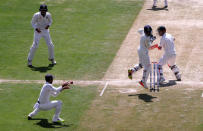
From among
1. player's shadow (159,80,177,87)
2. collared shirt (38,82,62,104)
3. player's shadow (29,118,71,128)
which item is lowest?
player's shadow (29,118,71,128)

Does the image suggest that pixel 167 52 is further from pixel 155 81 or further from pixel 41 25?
pixel 41 25

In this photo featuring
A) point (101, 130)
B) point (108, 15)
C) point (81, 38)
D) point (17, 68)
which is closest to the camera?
point (101, 130)

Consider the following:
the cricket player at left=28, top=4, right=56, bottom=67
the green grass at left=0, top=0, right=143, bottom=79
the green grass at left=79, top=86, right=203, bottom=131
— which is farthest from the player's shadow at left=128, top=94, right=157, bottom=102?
the cricket player at left=28, top=4, right=56, bottom=67

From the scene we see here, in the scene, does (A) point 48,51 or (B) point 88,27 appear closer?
(A) point 48,51

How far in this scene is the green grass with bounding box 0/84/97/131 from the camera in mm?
15523

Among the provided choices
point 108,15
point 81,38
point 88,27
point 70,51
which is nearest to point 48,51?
point 70,51

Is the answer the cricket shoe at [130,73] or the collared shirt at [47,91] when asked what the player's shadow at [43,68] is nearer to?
the cricket shoe at [130,73]

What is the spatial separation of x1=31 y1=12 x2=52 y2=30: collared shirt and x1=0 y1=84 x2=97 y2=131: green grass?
3035 mm

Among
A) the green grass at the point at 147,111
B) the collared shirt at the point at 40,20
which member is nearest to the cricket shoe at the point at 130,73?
the green grass at the point at 147,111

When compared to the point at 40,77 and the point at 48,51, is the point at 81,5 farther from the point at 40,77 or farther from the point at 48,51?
the point at 40,77

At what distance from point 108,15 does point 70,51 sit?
18.3 feet

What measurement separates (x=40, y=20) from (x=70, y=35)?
4.52 m

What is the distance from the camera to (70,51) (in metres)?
23.2

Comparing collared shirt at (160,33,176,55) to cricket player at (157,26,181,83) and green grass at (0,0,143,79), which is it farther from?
green grass at (0,0,143,79)
